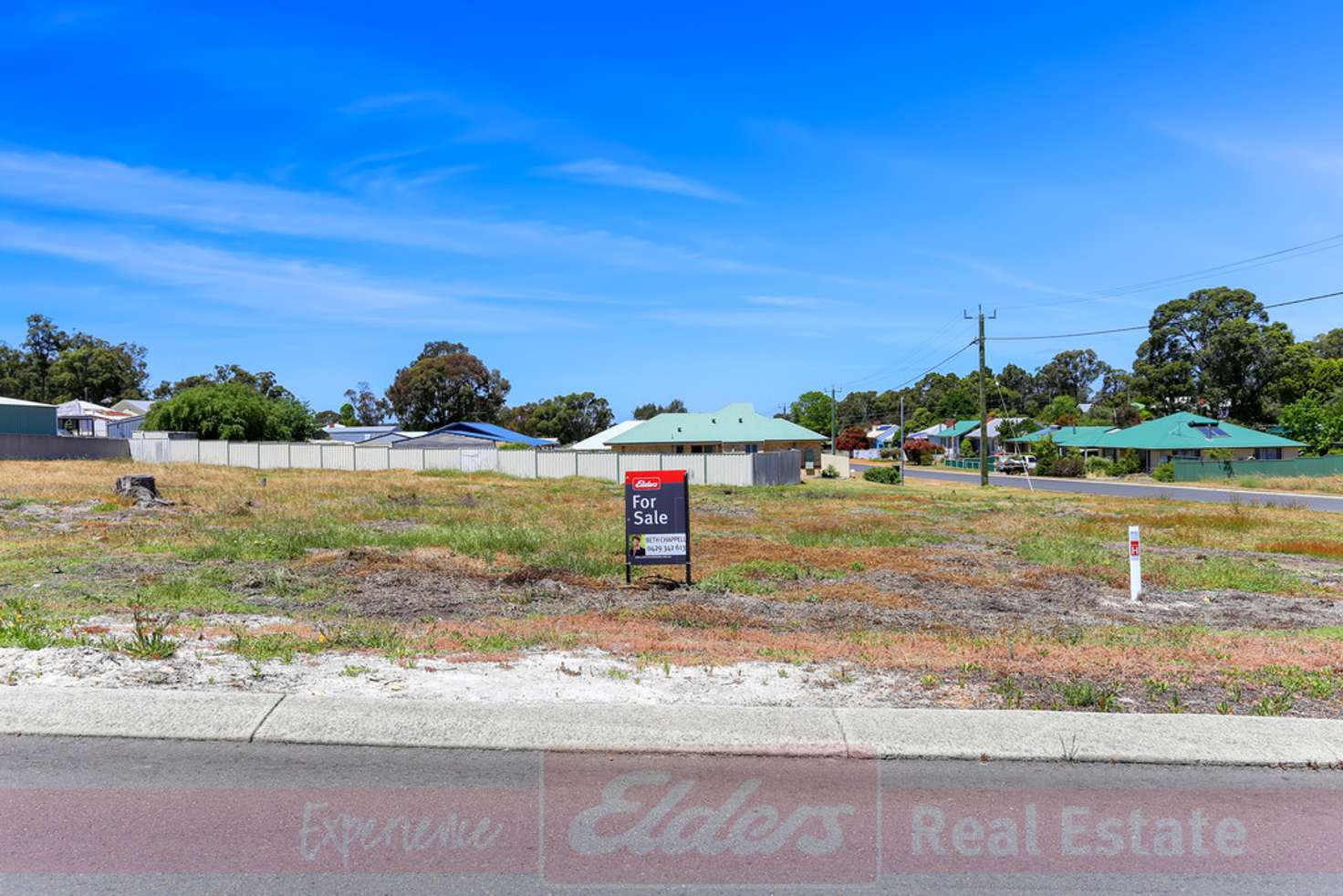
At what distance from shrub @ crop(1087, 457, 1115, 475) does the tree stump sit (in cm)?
Result: 6860

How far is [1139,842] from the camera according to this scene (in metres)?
4.75

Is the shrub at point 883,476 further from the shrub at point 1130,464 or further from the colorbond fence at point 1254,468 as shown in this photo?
the shrub at point 1130,464

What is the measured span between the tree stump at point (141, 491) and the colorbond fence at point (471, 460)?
26488 mm

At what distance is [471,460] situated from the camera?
2341 inches

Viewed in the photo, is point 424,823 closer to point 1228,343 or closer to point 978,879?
point 978,879

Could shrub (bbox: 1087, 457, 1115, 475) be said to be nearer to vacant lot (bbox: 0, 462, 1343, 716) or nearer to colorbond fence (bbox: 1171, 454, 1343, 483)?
colorbond fence (bbox: 1171, 454, 1343, 483)

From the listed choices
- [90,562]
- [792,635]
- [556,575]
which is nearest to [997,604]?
[792,635]

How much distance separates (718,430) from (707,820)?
226 feet

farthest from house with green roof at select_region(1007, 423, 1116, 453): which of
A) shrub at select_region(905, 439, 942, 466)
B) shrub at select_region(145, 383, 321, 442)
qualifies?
shrub at select_region(145, 383, 321, 442)

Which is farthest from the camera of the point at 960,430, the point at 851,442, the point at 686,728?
the point at 851,442

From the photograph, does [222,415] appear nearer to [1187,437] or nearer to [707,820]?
[707,820]

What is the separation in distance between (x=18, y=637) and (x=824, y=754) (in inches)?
280

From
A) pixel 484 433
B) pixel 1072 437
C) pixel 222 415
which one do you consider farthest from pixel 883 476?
pixel 222 415

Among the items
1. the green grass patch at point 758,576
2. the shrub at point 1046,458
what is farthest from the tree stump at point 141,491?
the shrub at point 1046,458
